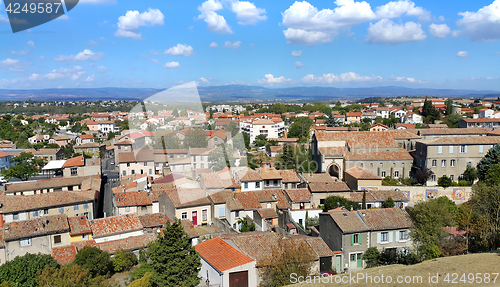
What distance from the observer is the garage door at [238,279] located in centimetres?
1358

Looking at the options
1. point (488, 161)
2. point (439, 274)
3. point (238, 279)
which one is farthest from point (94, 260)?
point (488, 161)

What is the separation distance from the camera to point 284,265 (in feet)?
45.6

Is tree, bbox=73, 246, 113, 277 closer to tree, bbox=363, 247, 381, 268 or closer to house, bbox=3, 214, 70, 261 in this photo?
house, bbox=3, 214, 70, 261

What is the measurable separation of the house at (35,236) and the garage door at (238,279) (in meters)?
11.0

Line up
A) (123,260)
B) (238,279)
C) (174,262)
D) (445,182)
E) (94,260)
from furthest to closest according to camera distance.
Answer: (445,182)
(123,260)
(94,260)
(238,279)
(174,262)

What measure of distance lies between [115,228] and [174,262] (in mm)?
9151

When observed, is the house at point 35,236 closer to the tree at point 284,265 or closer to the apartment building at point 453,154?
the tree at point 284,265

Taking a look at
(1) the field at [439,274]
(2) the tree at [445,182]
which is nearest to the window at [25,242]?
(1) the field at [439,274]

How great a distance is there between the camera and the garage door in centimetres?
1358

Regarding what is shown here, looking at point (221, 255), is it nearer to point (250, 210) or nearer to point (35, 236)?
point (250, 210)

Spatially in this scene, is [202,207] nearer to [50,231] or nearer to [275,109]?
[50,231]

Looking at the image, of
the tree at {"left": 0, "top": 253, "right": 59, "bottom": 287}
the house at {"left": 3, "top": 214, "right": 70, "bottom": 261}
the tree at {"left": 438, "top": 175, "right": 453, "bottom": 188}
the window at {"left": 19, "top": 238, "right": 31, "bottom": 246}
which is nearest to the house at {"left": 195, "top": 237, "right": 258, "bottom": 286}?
the tree at {"left": 0, "top": 253, "right": 59, "bottom": 287}

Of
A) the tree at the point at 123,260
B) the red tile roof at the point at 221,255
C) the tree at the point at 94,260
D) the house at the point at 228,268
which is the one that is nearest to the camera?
the house at the point at 228,268

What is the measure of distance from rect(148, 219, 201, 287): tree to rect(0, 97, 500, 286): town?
2.1 inches
